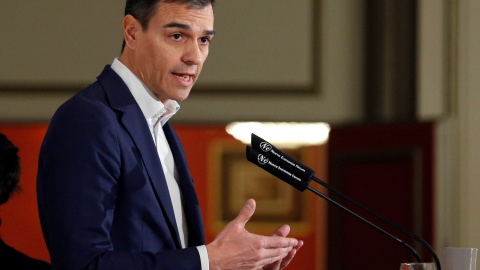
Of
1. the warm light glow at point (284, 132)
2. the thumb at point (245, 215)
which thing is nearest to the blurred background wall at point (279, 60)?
the warm light glow at point (284, 132)

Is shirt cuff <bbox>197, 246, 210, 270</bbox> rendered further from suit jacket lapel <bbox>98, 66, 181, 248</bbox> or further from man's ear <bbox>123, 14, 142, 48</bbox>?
man's ear <bbox>123, 14, 142, 48</bbox>

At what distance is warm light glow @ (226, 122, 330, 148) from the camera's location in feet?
10.2

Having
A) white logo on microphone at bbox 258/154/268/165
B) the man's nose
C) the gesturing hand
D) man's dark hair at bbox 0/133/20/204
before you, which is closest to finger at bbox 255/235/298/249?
the gesturing hand

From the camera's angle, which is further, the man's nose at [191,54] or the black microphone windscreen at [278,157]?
the man's nose at [191,54]

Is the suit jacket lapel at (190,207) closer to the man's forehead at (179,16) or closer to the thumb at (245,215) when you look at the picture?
the thumb at (245,215)

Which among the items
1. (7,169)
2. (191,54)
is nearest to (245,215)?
(191,54)

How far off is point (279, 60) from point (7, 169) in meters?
1.30

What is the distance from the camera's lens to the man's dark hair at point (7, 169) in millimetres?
2107

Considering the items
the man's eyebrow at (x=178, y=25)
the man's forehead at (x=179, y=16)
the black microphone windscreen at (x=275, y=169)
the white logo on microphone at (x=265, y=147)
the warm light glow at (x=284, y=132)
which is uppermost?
the man's forehead at (x=179, y=16)

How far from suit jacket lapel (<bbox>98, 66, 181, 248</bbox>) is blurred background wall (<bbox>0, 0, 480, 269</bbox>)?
1.84m

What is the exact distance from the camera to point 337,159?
10.0 ft

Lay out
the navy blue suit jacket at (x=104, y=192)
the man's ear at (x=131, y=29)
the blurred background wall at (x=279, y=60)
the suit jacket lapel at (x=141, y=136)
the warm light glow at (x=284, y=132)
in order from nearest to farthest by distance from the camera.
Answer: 1. the navy blue suit jacket at (x=104, y=192)
2. the suit jacket lapel at (x=141, y=136)
3. the man's ear at (x=131, y=29)
4. the blurred background wall at (x=279, y=60)
5. the warm light glow at (x=284, y=132)

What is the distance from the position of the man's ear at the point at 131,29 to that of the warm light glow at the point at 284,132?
1.85 m

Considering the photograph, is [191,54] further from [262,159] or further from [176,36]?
[262,159]
